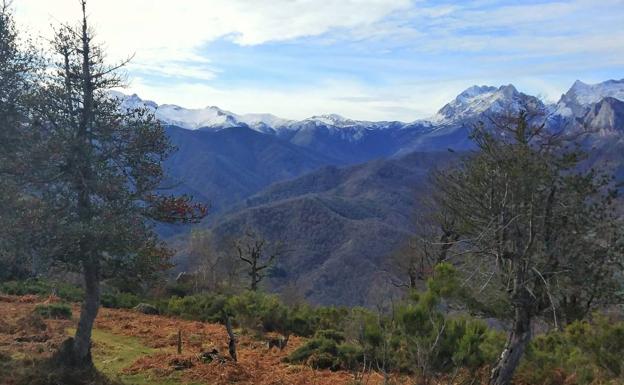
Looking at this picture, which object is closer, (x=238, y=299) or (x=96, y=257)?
(x=96, y=257)

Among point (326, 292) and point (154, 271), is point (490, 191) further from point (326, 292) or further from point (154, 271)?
point (326, 292)

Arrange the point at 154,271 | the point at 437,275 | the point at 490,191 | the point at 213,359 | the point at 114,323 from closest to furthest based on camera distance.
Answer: the point at 490,191 → the point at 437,275 → the point at 154,271 → the point at 213,359 → the point at 114,323

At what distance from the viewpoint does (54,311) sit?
19.3 meters

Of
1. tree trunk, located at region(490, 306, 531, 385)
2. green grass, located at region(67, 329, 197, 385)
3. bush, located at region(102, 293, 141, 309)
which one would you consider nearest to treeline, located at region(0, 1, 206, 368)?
green grass, located at region(67, 329, 197, 385)

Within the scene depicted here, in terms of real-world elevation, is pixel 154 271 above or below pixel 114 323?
above

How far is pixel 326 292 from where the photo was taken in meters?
117

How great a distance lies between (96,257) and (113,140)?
2.51 metres

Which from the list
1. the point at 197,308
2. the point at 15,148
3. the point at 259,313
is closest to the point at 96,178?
the point at 15,148

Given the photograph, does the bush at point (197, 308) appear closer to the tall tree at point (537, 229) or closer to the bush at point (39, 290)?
the bush at point (39, 290)

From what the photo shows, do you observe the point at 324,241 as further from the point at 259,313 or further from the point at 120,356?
the point at 120,356

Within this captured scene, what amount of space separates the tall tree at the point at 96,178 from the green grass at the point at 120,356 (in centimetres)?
142

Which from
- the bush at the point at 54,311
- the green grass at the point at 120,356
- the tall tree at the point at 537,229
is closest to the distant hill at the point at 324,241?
the bush at the point at 54,311

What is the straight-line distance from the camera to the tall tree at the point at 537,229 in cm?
847

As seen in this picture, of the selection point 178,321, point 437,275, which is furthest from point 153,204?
point 178,321
